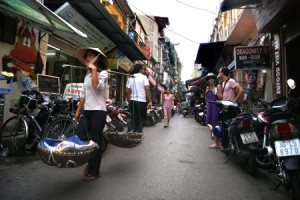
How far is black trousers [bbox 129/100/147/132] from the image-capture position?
6.41 m

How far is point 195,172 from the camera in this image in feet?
15.3

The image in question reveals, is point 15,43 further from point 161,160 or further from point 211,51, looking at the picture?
point 211,51

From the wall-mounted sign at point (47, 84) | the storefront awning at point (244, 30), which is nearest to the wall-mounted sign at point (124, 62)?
the storefront awning at point (244, 30)

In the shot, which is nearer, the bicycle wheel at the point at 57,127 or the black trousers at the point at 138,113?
the bicycle wheel at the point at 57,127

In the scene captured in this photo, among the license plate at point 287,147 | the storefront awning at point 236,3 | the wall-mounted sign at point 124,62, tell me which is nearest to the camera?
the license plate at point 287,147

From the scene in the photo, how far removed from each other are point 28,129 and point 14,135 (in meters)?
0.29

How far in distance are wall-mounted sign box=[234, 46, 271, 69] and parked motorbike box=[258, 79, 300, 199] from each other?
234 inches

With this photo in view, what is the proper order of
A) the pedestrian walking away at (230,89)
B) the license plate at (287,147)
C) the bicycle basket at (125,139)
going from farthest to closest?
the pedestrian walking away at (230,89) → the bicycle basket at (125,139) → the license plate at (287,147)

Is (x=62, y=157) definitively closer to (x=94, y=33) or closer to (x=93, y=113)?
(x=93, y=113)

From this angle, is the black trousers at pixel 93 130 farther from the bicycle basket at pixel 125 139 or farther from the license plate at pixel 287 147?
the license plate at pixel 287 147

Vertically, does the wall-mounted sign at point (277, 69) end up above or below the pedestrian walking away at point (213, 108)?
above

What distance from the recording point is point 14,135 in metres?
5.45

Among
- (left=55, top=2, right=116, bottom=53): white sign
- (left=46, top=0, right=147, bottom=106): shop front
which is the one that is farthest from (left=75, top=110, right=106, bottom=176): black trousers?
(left=55, top=2, right=116, bottom=53): white sign

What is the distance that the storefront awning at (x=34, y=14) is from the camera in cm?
590
